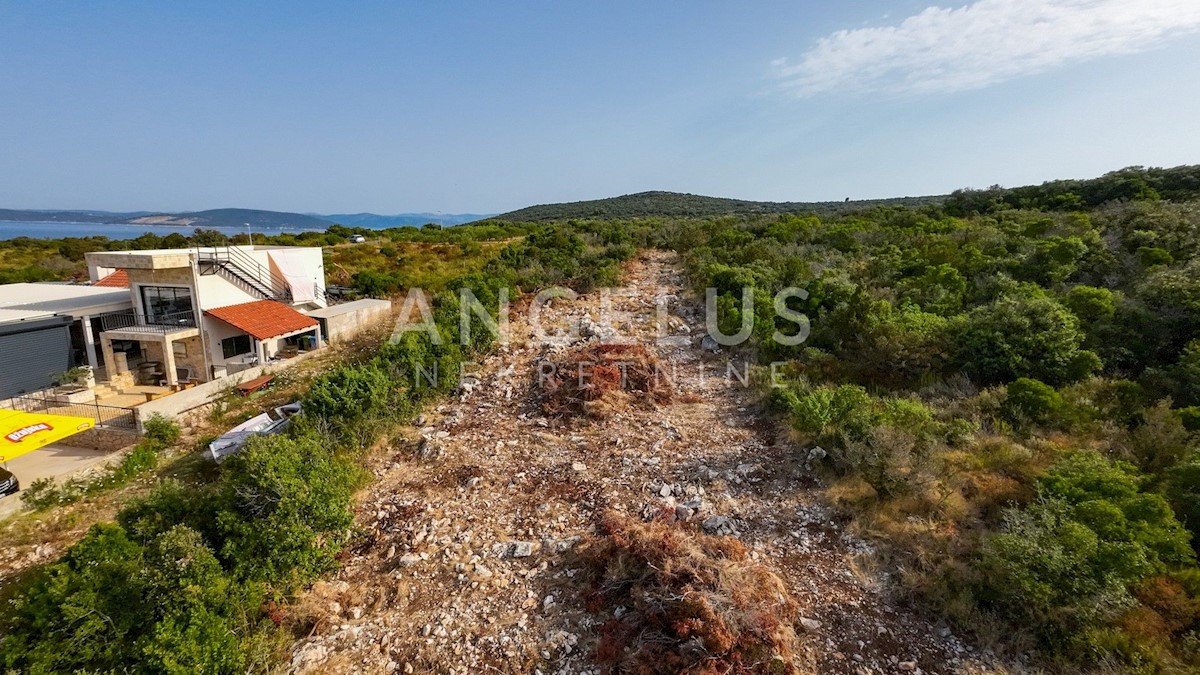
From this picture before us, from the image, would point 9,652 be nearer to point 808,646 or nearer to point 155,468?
point 155,468

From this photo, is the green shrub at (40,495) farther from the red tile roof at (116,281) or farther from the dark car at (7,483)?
the red tile roof at (116,281)

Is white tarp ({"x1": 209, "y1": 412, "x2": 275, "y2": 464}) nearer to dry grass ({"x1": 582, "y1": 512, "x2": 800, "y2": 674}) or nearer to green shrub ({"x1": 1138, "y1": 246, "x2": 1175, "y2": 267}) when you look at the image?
dry grass ({"x1": 582, "y1": 512, "x2": 800, "y2": 674})

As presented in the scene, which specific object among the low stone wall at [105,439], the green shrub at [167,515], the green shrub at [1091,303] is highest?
the green shrub at [1091,303]

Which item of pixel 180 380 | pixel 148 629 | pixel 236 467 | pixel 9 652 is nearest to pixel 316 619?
pixel 148 629

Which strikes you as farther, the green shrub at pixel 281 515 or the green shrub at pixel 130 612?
the green shrub at pixel 281 515

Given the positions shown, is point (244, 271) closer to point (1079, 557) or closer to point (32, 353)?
point (32, 353)

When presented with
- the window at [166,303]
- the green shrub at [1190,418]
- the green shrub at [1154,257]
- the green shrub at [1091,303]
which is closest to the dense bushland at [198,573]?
the window at [166,303]

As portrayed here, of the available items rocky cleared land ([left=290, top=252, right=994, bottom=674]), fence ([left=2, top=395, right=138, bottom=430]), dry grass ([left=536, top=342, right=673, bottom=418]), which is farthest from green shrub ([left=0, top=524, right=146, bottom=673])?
fence ([left=2, top=395, right=138, bottom=430])

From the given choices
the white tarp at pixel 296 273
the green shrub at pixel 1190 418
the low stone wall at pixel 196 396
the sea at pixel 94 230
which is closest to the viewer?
the green shrub at pixel 1190 418
